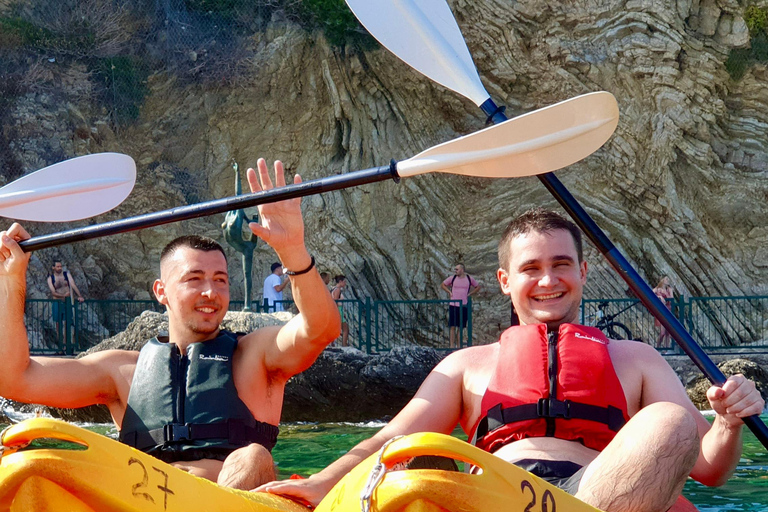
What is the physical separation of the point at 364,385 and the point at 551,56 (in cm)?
860

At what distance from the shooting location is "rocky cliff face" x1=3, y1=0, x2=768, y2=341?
14.2 metres

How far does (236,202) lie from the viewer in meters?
2.99

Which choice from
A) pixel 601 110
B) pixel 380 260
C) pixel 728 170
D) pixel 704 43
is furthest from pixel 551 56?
pixel 601 110

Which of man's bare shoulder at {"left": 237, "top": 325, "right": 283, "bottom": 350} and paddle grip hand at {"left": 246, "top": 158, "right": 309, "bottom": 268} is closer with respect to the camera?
paddle grip hand at {"left": 246, "top": 158, "right": 309, "bottom": 268}

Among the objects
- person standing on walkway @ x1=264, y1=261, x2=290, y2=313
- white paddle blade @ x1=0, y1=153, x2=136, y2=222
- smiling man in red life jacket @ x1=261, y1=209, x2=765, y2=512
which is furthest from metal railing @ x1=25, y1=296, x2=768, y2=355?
smiling man in red life jacket @ x1=261, y1=209, x2=765, y2=512

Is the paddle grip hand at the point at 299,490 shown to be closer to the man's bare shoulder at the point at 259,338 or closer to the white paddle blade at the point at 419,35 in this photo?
the man's bare shoulder at the point at 259,338

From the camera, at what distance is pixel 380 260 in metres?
14.7

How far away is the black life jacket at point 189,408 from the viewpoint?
2.88m

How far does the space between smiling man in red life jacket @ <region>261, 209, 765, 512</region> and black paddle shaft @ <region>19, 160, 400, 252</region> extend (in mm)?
531

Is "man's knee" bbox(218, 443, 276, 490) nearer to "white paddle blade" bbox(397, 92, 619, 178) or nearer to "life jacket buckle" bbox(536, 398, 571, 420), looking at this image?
"life jacket buckle" bbox(536, 398, 571, 420)

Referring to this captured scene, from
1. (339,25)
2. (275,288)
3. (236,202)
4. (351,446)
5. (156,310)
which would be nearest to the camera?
(236,202)

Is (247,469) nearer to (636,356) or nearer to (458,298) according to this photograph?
(636,356)

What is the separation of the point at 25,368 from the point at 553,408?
197 cm

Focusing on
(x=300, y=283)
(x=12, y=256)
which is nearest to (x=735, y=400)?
(x=300, y=283)
